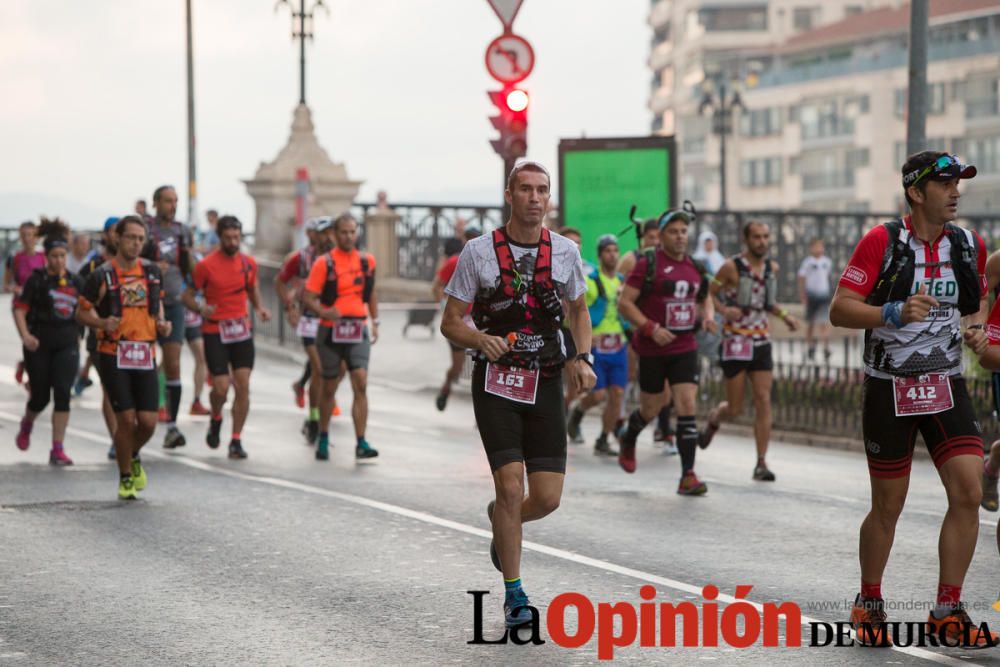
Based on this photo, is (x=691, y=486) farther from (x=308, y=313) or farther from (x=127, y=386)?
(x=308, y=313)

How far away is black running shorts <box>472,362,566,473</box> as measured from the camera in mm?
8094

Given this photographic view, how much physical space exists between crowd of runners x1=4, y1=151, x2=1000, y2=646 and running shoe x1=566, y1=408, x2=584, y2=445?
1.0 inches

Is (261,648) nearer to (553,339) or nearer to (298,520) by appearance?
(553,339)

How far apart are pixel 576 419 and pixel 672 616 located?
346 inches

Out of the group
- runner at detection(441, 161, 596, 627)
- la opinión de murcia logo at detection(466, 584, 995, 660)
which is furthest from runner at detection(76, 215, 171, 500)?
runner at detection(441, 161, 596, 627)

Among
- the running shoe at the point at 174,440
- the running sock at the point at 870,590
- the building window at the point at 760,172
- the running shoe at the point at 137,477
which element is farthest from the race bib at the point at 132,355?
the building window at the point at 760,172

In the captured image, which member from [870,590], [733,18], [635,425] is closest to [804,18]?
[733,18]

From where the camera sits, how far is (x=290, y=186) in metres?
42.4

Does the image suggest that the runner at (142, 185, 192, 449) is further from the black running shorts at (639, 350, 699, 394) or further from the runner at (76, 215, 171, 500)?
the black running shorts at (639, 350, 699, 394)

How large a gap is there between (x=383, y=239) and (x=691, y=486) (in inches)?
1169

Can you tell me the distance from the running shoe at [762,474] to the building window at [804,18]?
9884cm

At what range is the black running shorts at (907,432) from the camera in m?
7.58

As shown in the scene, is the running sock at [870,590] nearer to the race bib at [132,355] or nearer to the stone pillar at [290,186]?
the race bib at [132,355]

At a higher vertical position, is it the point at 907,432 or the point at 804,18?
the point at 804,18
